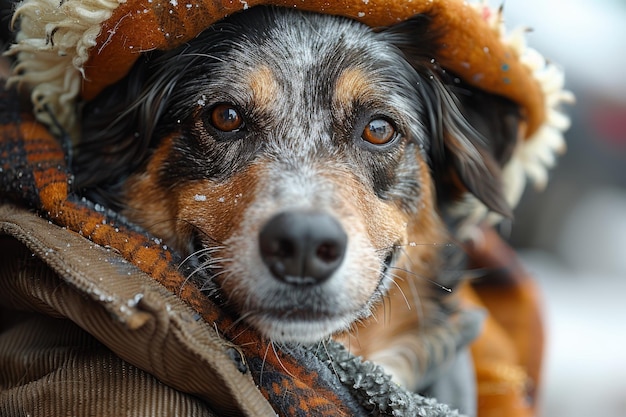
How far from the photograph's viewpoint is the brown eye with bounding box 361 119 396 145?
6.23 feet

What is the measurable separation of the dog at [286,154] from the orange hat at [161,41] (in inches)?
2.9

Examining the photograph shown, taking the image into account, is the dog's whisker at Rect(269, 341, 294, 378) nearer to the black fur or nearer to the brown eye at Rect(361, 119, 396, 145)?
the black fur

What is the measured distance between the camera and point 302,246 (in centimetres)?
151

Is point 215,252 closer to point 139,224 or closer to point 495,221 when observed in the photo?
point 139,224

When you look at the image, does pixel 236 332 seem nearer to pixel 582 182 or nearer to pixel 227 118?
pixel 227 118

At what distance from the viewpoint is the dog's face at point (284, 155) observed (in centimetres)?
162

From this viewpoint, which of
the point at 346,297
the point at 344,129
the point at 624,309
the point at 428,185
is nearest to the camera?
the point at 346,297

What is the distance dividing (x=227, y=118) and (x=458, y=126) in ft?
2.42

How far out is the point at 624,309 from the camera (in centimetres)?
466

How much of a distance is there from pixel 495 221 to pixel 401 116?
78 centimetres

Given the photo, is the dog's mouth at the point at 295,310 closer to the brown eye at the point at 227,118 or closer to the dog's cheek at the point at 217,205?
the dog's cheek at the point at 217,205

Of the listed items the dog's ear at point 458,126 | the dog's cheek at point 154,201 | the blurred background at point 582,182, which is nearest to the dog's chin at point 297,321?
the dog's cheek at point 154,201

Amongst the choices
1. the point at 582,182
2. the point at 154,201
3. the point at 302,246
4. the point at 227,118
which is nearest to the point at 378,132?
the point at 227,118

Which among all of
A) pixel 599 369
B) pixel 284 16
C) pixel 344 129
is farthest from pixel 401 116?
pixel 599 369
